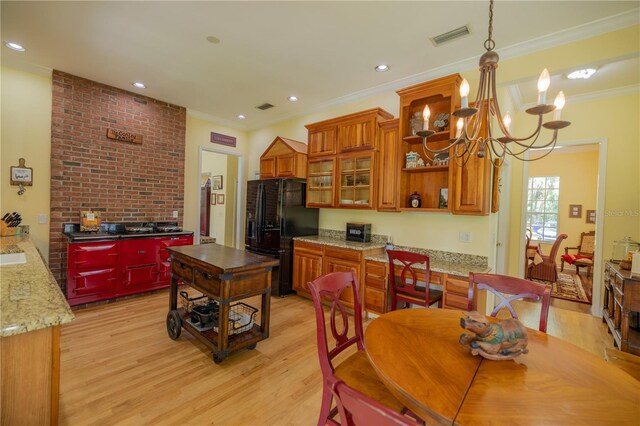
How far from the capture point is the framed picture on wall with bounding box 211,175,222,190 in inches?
276

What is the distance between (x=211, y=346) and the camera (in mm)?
2424

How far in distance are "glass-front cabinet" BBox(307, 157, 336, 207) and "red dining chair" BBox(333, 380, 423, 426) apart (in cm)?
351

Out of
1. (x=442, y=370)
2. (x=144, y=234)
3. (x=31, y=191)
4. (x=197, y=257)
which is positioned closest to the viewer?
(x=442, y=370)

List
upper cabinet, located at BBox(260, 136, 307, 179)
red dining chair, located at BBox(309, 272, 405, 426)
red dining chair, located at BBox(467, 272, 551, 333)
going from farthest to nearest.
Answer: upper cabinet, located at BBox(260, 136, 307, 179) → red dining chair, located at BBox(467, 272, 551, 333) → red dining chair, located at BBox(309, 272, 405, 426)

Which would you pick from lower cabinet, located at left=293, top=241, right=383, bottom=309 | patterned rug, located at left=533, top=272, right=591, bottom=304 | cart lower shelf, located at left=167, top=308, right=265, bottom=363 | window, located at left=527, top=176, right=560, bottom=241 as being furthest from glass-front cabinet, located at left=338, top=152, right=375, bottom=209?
window, located at left=527, top=176, right=560, bottom=241

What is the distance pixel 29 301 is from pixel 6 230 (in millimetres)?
3012

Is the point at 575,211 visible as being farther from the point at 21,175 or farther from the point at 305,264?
the point at 21,175

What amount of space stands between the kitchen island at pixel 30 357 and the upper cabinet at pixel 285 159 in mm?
3458

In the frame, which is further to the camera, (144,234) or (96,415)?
(144,234)

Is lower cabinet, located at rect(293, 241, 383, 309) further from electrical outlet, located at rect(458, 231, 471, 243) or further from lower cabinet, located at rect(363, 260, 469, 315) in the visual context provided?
electrical outlet, located at rect(458, 231, 471, 243)

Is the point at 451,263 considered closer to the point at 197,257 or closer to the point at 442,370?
the point at 442,370

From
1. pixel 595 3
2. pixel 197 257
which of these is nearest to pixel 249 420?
pixel 197 257

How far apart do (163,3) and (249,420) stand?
11.0 feet

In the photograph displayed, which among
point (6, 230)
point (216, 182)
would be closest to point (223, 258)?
point (6, 230)
